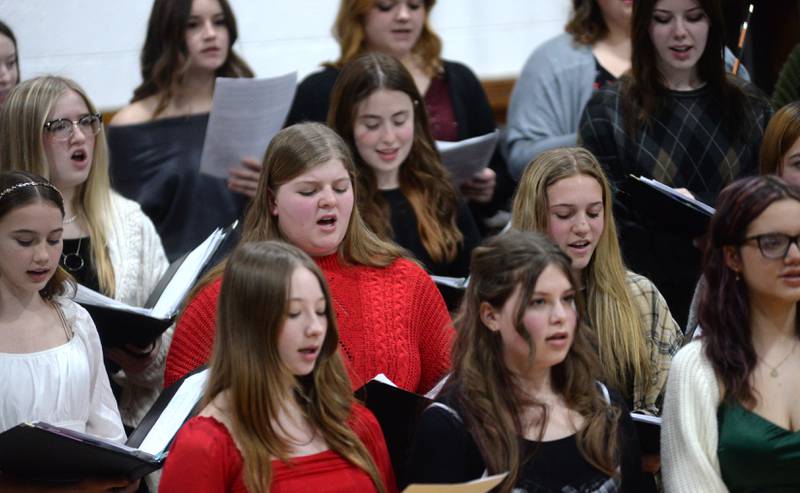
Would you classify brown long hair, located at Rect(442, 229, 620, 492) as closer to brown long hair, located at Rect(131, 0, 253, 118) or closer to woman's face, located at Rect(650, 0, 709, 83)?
woman's face, located at Rect(650, 0, 709, 83)

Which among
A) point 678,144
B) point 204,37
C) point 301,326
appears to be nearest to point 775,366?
point 301,326

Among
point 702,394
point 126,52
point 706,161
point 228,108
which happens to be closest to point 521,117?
point 706,161

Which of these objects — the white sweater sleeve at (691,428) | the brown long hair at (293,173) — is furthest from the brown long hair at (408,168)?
the white sweater sleeve at (691,428)

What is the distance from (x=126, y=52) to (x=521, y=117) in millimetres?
1415

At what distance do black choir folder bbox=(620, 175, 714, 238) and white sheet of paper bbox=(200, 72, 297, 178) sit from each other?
103 centimetres

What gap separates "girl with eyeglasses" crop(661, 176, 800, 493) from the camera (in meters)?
2.81

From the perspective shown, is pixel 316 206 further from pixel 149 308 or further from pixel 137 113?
pixel 137 113

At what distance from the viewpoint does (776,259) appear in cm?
287

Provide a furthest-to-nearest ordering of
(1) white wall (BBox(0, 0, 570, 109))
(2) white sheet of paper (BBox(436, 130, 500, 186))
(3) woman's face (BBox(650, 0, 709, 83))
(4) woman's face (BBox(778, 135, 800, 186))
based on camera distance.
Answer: (1) white wall (BBox(0, 0, 570, 109))
(2) white sheet of paper (BBox(436, 130, 500, 186))
(3) woman's face (BBox(650, 0, 709, 83))
(4) woman's face (BBox(778, 135, 800, 186))

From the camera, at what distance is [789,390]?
9.45ft

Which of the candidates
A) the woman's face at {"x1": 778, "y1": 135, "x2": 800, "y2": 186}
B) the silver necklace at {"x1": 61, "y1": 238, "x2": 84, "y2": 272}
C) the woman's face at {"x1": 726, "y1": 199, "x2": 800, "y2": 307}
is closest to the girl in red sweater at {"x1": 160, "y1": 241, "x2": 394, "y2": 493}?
the woman's face at {"x1": 726, "y1": 199, "x2": 800, "y2": 307}

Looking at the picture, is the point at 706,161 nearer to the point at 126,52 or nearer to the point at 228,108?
the point at 228,108

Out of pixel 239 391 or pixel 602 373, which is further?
pixel 602 373

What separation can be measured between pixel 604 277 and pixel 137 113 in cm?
161
